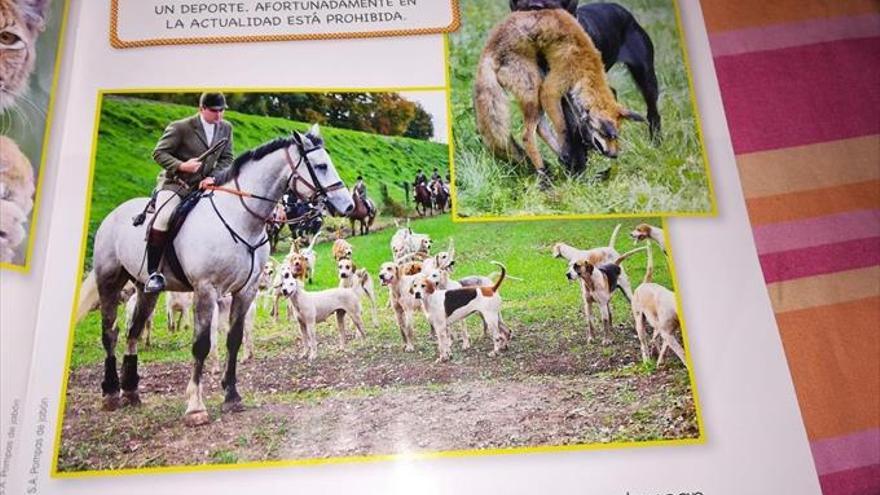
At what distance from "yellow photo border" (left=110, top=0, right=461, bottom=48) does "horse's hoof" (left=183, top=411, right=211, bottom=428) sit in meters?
0.88

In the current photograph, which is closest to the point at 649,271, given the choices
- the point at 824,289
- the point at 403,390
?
the point at 824,289

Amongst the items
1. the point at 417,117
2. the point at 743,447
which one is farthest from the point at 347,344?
the point at 743,447

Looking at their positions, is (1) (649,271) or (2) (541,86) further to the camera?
(2) (541,86)

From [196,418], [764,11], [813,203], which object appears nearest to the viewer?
[196,418]

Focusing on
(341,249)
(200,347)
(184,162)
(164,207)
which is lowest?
(200,347)

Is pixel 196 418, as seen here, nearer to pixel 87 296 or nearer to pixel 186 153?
pixel 87 296

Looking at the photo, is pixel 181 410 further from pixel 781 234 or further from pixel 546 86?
pixel 781 234

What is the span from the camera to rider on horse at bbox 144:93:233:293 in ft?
5.55

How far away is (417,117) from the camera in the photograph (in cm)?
183

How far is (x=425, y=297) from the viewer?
174 cm

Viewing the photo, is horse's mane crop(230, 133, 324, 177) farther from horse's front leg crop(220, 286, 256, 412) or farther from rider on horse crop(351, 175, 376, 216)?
horse's front leg crop(220, 286, 256, 412)

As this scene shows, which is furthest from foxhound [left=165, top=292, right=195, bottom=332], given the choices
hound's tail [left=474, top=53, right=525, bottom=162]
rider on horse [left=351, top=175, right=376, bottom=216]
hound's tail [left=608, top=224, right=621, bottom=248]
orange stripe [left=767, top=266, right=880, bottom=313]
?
orange stripe [left=767, top=266, right=880, bottom=313]

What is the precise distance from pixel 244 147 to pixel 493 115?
0.59 m

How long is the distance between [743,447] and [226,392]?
112cm
